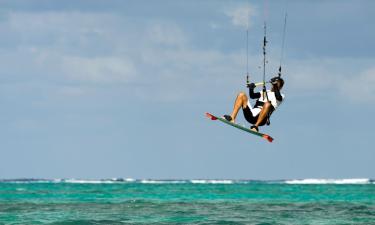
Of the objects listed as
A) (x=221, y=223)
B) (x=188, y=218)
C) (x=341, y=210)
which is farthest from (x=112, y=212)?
(x=341, y=210)

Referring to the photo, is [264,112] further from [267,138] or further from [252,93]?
[267,138]

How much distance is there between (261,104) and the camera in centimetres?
2569

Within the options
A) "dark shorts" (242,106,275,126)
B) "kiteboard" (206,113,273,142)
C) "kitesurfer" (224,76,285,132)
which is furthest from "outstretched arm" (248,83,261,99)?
"kiteboard" (206,113,273,142)

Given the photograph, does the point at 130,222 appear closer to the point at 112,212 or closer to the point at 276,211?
the point at 112,212

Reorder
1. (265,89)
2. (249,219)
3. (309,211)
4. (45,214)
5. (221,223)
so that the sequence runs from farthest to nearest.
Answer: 1. (309,211)
2. (45,214)
3. (249,219)
4. (221,223)
5. (265,89)

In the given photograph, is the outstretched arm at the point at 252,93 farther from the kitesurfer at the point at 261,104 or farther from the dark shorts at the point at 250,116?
the dark shorts at the point at 250,116

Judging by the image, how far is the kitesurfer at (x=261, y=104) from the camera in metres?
25.4

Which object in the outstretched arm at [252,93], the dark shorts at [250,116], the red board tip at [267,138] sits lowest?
the red board tip at [267,138]

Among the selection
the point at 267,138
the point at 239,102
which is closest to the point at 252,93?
the point at 239,102

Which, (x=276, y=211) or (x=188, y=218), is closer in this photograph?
(x=188, y=218)

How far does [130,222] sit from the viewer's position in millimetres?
35125

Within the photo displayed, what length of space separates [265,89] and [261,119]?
38.4 inches

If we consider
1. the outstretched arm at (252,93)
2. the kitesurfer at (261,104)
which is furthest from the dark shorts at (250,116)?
the outstretched arm at (252,93)

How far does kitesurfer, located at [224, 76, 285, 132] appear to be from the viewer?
25.4 m
